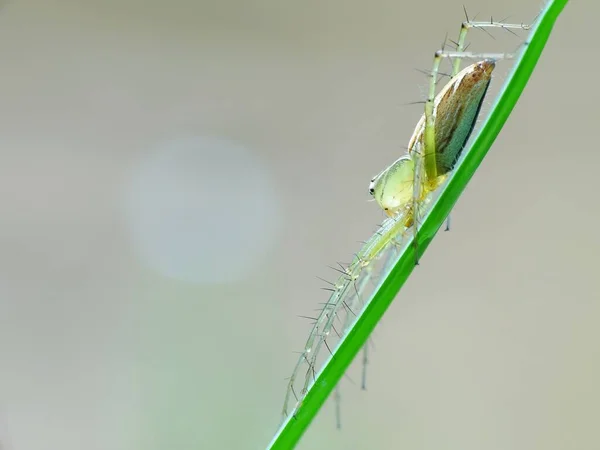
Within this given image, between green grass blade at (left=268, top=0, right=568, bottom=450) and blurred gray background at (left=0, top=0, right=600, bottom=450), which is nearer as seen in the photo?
green grass blade at (left=268, top=0, right=568, bottom=450)

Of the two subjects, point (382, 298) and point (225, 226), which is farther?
point (225, 226)

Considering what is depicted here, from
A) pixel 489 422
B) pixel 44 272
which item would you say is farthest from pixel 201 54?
pixel 489 422

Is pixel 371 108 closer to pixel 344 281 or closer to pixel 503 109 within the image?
pixel 344 281

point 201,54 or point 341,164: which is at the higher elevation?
point 201,54

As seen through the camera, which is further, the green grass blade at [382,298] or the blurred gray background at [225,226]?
the blurred gray background at [225,226]

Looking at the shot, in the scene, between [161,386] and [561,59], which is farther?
[561,59]

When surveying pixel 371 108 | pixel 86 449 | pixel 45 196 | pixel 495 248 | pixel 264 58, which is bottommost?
pixel 86 449

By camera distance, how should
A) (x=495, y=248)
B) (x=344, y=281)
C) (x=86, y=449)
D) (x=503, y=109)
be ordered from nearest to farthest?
1. (x=503, y=109)
2. (x=344, y=281)
3. (x=86, y=449)
4. (x=495, y=248)

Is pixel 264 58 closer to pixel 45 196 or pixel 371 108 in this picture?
pixel 371 108

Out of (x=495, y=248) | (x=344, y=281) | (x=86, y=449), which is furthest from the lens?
(x=495, y=248)
